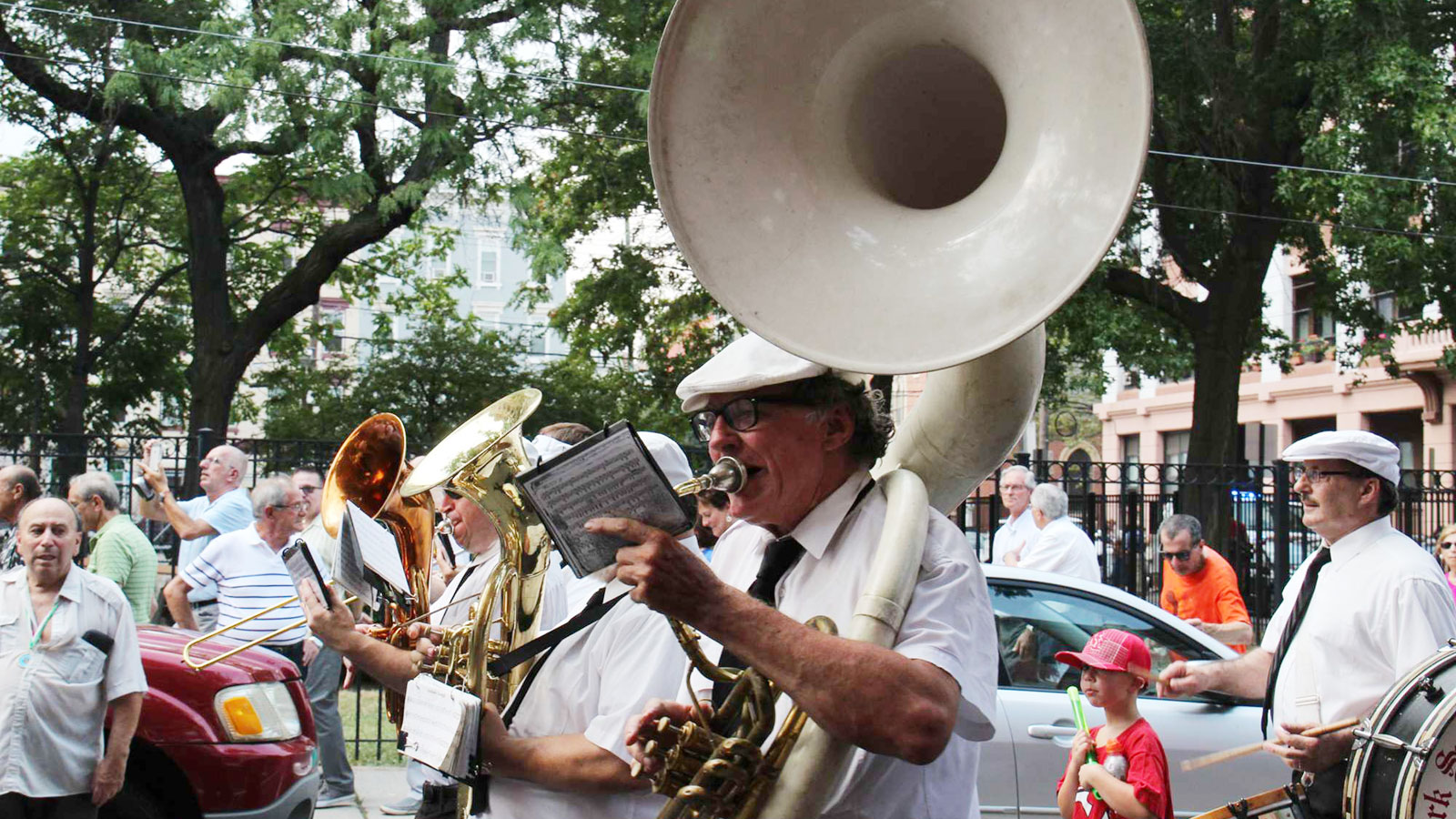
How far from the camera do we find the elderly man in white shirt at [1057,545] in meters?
7.63

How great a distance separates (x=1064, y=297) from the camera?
6.70 ft

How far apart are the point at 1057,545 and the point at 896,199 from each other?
18.1 feet

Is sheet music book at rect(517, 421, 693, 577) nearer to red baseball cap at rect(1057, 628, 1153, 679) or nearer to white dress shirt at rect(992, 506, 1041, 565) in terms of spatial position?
red baseball cap at rect(1057, 628, 1153, 679)

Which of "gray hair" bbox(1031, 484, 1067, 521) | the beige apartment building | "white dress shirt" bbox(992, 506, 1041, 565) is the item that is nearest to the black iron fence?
"white dress shirt" bbox(992, 506, 1041, 565)

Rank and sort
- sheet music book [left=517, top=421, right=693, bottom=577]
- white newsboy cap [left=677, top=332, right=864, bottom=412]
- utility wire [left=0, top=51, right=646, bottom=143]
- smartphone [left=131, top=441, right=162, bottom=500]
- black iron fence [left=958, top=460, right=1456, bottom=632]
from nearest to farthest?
sheet music book [left=517, top=421, right=693, bottom=577] < white newsboy cap [left=677, top=332, right=864, bottom=412] < smartphone [left=131, top=441, right=162, bottom=500] < black iron fence [left=958, top=460, right=1456, bottom=632] < utility wire [left=0, top=51, right=646, bottom=143]

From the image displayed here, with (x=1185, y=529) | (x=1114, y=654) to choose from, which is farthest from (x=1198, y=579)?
(x=1114, y=654)

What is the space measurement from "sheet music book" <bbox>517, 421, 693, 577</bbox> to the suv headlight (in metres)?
3.70

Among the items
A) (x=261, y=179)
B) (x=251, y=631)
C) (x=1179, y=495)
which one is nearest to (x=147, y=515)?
(x=251, y=631)

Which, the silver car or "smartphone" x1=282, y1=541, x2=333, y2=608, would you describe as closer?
"smartphone" x1=282, y1=541, x2=333, y2=608

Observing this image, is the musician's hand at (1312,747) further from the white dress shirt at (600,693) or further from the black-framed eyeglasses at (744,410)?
the black-framed eyeglasses at (744,410)

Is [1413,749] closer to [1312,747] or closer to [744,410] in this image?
[1312,747]

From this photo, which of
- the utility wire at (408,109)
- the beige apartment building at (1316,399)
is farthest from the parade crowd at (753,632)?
the beige apartment building at (1316,399)

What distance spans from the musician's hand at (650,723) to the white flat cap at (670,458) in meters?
1.10

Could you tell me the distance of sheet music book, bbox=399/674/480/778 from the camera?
2.83 m
